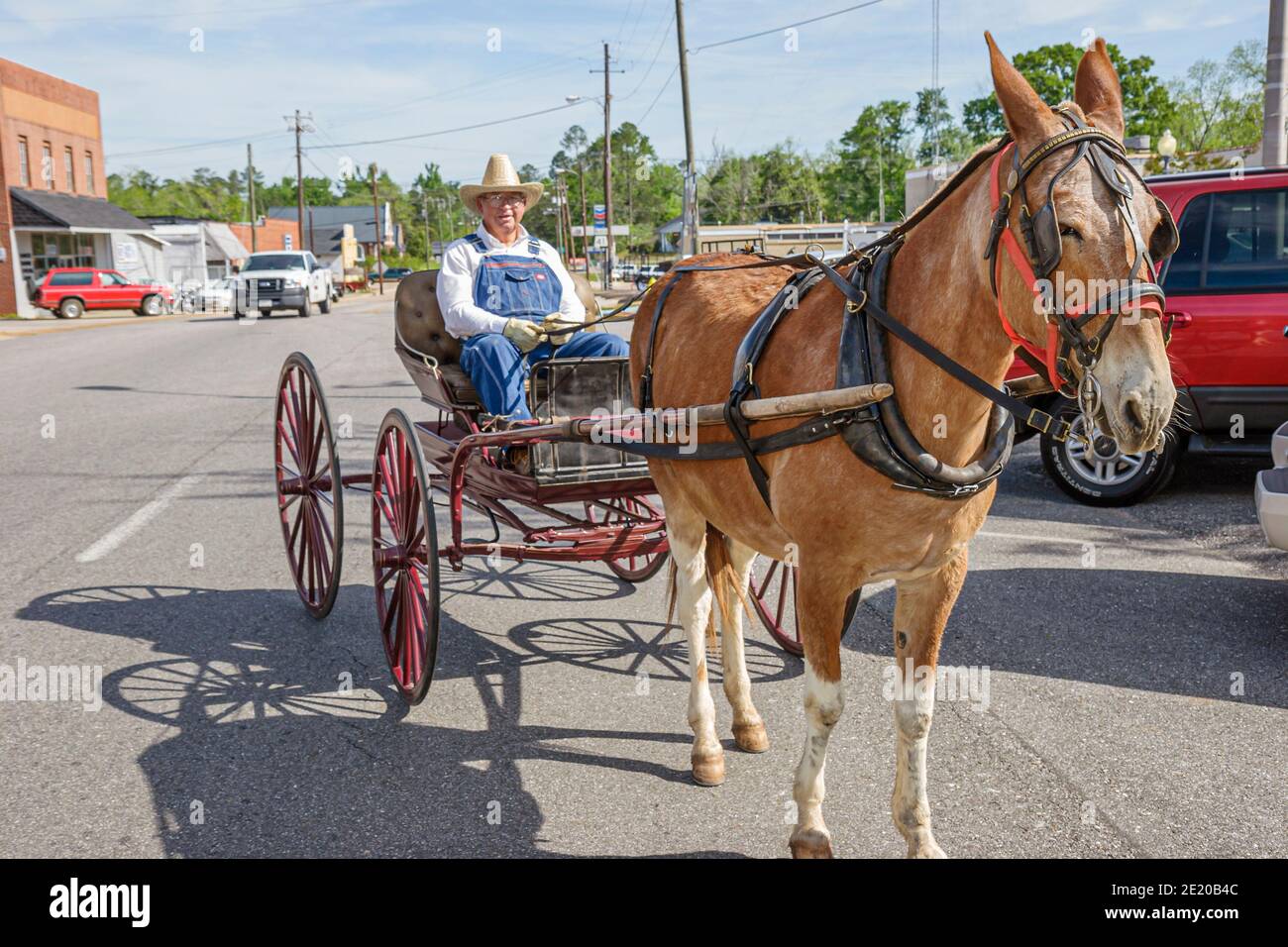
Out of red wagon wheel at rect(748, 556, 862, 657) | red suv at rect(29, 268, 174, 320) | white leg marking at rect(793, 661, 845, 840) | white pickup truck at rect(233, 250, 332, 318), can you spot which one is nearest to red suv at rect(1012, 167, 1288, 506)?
red wagon wheel at rect(748, 556, 862, 657)

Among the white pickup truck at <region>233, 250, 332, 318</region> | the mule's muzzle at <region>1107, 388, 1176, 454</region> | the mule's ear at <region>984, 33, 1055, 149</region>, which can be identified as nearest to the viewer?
the mule's muzzle at <region>1107, 388, 1176, 454</region>

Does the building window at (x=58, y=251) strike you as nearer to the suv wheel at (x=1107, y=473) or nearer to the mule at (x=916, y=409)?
the suv wheel at (x=1107, y=473)

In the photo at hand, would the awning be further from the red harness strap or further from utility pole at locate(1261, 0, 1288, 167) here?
the red harness strap

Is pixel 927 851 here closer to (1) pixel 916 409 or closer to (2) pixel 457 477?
(1) pixel 916 409

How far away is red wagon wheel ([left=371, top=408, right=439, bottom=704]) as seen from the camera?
460cm

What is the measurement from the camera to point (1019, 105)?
2711 millimetres

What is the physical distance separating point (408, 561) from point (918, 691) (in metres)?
2.44

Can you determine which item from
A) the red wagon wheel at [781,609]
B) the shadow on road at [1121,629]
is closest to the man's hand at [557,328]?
the red wagon wheel at [781,609]

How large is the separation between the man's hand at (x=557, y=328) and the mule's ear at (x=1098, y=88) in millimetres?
3034

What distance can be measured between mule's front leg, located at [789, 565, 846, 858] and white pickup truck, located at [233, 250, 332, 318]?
3644 centimetres

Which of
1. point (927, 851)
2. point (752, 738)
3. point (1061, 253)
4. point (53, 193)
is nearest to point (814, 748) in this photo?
point (927, 851)

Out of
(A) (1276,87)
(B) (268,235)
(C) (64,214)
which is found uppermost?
(B) (268,235)

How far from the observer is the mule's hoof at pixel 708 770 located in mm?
4180

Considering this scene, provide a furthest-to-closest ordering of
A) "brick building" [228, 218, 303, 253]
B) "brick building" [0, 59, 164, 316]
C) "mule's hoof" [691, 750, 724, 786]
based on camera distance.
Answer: "brick building" [228, 218, 303, 253] → "brick building" [0, 59, 164, 316] → "mule's hoof" [691, 750, 724, 786]
